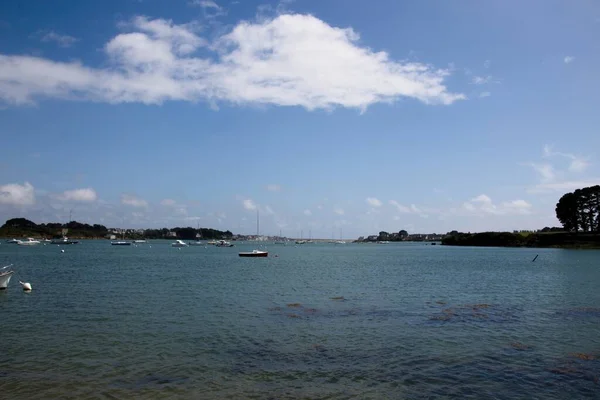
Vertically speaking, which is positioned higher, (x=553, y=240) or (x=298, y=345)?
(x=553, y=240)

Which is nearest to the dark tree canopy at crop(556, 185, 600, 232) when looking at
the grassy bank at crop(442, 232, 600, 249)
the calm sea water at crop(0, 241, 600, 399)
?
the grassy bank at crop(442, 232, 600, 249)

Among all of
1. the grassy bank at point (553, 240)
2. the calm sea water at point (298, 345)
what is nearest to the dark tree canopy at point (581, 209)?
the grassy bank at point (553, 240)

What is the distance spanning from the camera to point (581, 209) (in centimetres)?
15662

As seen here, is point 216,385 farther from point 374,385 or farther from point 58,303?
point 58,303

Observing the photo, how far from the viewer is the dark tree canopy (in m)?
153

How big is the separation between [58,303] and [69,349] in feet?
52.4

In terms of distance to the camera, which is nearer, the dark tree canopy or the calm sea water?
the calm sea water

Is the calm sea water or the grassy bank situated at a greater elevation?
the grassy bank

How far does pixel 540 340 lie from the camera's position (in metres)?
22.9

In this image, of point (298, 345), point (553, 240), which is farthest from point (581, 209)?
point (298, 345)

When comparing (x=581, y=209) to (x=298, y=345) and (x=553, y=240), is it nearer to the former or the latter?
(x=553, y=240)

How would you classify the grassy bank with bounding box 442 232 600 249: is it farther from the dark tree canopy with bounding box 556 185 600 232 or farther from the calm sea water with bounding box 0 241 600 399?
the calm sea water with bounding box 0 241 600 399

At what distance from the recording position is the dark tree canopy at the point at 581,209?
153 meters

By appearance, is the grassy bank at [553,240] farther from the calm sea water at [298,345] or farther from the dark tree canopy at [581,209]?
the calm sea water at [298,345]
